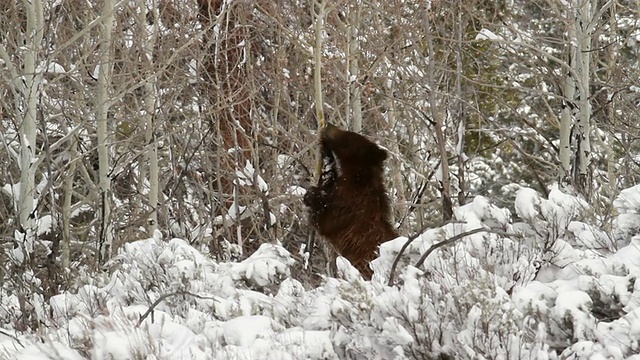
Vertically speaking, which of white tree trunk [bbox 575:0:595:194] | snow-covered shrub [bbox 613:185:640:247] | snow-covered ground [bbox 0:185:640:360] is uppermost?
white tree trunk [bbox 575:0:595:194]

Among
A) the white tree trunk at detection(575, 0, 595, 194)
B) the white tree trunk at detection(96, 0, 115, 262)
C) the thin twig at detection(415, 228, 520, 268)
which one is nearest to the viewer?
the thin twig at detection(415, 228, 520, 268)

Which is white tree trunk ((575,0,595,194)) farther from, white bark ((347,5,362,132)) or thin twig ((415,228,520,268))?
thin twig ((415,228,520,268))

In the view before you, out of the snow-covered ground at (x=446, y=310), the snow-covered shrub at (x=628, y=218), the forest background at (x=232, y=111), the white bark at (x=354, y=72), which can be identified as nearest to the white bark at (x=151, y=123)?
the forest background at (x=232, y=111)

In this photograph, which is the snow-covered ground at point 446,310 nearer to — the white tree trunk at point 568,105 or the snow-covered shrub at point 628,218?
the snow-covered shrub at point 628,218

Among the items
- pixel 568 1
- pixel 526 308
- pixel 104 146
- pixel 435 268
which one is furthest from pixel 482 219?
pixel 104 146

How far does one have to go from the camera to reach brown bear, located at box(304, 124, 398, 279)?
4566 mm

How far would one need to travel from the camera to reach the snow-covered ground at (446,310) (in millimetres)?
3018

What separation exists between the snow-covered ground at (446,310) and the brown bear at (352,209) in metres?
0.63

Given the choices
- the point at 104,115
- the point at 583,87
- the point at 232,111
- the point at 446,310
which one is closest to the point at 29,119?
the point at 104,115

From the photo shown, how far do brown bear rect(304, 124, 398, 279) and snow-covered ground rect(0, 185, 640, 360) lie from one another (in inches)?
24.8

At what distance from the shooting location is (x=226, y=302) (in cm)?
393

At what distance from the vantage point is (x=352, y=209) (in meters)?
4.67

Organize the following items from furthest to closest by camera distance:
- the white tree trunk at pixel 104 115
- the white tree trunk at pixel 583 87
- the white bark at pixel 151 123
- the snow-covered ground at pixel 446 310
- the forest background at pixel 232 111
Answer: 1. the white bark at pixel 151 123
2. the white tree trunk at pixel 104 115
3. the white tree trunk at pixel 583 87
4. the forest background at pixel 232 111
5. the snow-covered ground at pixel 446 310

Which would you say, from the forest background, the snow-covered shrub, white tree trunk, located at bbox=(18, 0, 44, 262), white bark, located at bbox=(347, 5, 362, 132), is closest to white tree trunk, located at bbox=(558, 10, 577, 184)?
the forest background
